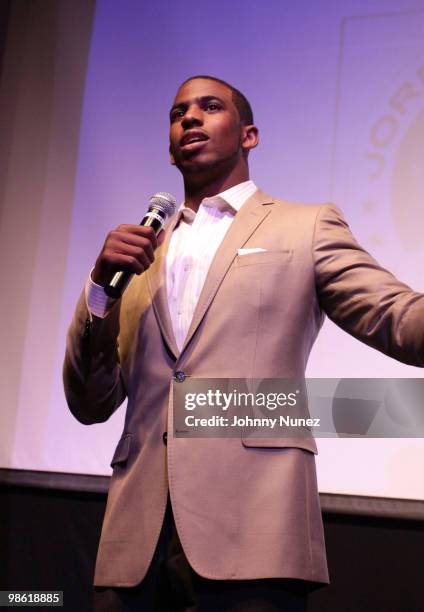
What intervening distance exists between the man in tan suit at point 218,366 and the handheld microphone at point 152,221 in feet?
0.09

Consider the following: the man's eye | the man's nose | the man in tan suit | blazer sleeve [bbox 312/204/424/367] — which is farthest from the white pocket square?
the man's eye

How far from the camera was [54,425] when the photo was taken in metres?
2.66

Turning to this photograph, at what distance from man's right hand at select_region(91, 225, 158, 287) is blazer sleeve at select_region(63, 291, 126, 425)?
0.43ft

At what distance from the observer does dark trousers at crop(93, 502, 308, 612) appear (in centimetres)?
122

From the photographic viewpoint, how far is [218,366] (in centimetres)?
139

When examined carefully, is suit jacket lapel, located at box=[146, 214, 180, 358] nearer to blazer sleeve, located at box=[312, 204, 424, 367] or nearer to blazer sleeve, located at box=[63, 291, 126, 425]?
blazer sleeve, located at box=[63, 291, 126, 425]

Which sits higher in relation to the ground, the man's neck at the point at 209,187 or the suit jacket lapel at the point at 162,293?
the man's neck at the point at 209,187

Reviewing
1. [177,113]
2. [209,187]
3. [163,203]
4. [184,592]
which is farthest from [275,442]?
Result: [177,113]

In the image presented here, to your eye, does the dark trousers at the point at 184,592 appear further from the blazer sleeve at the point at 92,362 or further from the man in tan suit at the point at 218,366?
the blazer sleeve at the point at 92,362

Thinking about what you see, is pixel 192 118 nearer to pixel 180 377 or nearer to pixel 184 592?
pixel 180 377

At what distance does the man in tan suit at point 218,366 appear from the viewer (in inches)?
49.4

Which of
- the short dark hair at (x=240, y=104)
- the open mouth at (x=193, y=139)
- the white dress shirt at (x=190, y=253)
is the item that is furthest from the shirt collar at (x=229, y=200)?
the short dark hair at (x=240, y=104)

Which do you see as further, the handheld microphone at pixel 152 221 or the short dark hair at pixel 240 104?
the short dark hair at pixel 240 104

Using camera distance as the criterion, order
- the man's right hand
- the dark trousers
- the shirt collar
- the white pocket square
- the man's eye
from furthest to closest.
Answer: the man's eye < the shirt collar < the white pocket square < the man's right hand < the dark trousers
